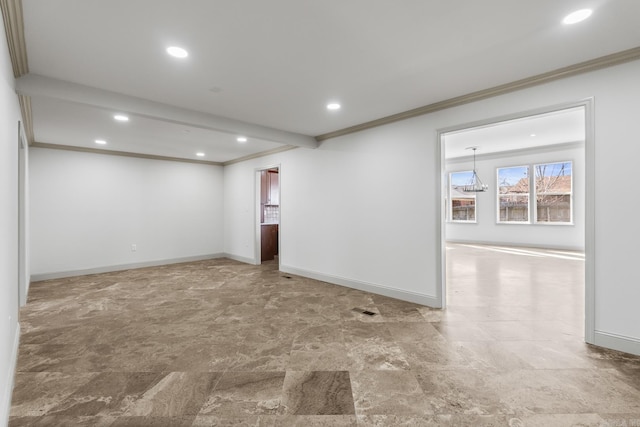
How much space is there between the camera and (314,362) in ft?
8.33

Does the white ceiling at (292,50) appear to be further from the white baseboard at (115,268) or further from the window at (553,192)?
the window at (553,192)

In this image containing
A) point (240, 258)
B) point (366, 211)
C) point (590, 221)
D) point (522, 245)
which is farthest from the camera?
point (522, 245)

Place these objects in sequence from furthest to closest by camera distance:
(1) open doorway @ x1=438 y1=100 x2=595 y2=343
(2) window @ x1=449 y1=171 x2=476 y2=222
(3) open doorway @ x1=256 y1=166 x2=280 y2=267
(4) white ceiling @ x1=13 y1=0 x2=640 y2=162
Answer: (2) window @ x1=449 y1=171 x2=476 y2=222, (3) open doorway @ x1=256 y1=166 x2=280 y2=267, (1) open doorway @ x1=438 y1=100 x2=595 y2=343, (4) white ceiling @ x1=13 y1=0 x2=640 y2=162

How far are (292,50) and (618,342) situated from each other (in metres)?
3.79

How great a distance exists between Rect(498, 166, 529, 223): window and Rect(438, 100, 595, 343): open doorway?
3 centimetres

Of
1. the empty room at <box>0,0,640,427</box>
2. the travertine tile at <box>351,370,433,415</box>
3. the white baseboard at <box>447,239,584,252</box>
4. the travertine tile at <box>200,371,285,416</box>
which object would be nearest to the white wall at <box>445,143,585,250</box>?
the white baseboard at <box>447,239,584,252</box>

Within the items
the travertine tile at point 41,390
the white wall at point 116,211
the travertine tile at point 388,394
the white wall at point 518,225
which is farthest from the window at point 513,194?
the travertine tile at point 41,390

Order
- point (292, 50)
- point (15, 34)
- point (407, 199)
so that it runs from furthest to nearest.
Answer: point (407, 199) → point (292, 50) → point (15, 34)

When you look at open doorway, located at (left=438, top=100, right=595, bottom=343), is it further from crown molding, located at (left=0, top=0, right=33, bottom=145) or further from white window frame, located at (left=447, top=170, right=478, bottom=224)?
crown molding, located at (left=0, top=0, right=33, bottom=145)

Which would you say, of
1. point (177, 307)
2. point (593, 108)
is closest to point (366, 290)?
point (177, 307)

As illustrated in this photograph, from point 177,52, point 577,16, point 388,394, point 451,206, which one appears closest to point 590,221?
point 577,16

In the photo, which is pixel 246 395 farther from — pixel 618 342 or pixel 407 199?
pixel 618 342

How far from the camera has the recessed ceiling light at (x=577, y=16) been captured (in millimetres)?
2070

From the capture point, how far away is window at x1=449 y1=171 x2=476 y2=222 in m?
10.2
